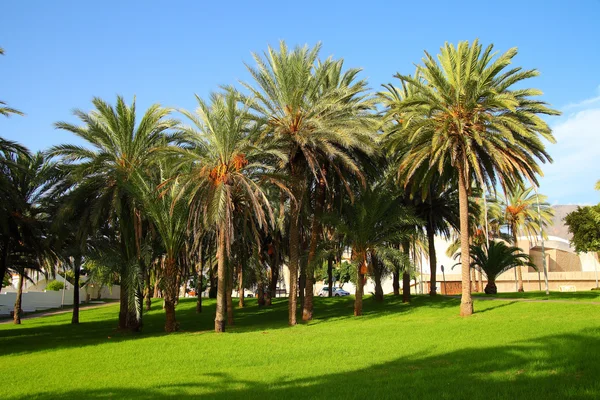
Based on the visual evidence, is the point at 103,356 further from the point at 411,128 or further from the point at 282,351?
the point at 411,128

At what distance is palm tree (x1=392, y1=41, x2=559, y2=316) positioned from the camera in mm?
21266

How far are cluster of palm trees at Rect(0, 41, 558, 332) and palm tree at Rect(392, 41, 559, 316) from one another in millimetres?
65

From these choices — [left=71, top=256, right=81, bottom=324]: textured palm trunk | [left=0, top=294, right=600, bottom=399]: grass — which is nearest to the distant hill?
[left=71, top=256, right=81, bottom=324]: textured palm trunk

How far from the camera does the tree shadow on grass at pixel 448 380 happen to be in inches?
317

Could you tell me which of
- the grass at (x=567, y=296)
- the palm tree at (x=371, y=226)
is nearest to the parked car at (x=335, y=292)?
the grass at (x=567, y=296)

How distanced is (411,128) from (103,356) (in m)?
14.9

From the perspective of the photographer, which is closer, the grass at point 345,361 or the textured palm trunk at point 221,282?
the grass at point 345,361

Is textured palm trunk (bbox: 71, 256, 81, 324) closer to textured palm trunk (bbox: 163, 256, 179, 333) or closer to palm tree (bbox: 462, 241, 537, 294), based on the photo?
textured palm trunk (bbox: 163, 256, 179, 333)

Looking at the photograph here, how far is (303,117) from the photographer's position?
23266 millimetres

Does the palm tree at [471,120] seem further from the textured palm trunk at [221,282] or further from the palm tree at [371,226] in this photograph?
the textured palm trunk at [221,282]

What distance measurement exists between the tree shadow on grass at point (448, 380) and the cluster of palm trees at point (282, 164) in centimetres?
1053

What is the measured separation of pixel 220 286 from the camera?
22.4m

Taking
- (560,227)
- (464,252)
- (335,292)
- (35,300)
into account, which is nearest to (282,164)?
(464,252)

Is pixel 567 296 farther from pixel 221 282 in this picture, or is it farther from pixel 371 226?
pixel 221 282
